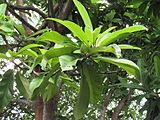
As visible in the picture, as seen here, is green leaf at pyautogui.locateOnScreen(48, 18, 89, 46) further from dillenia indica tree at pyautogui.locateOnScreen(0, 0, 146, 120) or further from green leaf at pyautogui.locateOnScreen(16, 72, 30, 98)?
green leaf at pyautogui.locateOnScreen(16, 72, 30, 98)

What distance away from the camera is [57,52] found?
2.71 feet

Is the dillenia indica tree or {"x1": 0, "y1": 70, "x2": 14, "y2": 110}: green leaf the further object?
{"x1": 0, "y1": 70, "x2": 14, "y2": 110}: green leaf

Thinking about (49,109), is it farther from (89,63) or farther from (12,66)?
(89,63)

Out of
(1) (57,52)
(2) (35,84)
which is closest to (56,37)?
(1) (57,52)

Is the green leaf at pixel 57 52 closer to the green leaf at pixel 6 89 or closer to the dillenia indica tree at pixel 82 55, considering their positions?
the dillenia indica tree at pixel 82 55

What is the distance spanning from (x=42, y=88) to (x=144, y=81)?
564 millimetres

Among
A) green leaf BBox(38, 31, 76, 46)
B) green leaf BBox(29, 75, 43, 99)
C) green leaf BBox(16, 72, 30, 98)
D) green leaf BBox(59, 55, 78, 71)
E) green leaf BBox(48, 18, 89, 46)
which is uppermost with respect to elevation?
green leaf BBox(48, 18, 89, 46)

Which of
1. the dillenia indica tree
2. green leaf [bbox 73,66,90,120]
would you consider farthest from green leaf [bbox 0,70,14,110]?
green leaf [bbox 73,66,90,120]

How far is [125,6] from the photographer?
5.93 feet

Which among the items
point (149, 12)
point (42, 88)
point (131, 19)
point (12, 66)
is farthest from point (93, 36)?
point (131, 19)

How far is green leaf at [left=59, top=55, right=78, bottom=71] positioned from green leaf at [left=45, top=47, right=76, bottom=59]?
0.03 meters

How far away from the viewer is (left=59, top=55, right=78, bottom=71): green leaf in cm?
76

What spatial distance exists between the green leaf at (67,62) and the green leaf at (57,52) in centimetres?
3

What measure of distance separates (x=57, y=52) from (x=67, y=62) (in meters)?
0.06
